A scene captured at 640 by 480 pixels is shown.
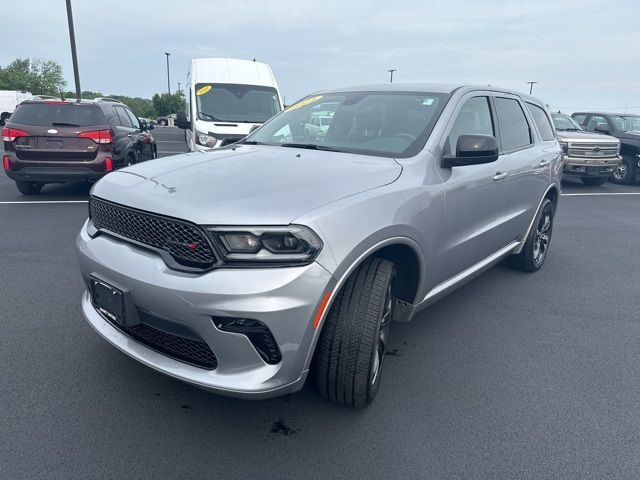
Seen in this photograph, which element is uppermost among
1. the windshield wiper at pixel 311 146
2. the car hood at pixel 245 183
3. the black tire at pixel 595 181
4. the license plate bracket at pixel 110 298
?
the windshield wiper at pixel 311 146

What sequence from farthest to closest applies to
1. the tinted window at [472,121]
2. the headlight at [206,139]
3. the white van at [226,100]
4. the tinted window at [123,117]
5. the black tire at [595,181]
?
1. the black tire at [595,181]
2. the white van at [226,100]
3. the headlight at [206,139]
4. the tinted window at [123,117]
5. the tinted window at [472,121]

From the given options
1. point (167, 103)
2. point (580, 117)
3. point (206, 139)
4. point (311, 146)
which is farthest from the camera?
point (167, 103)

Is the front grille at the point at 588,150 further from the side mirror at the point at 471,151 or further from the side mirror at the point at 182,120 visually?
the side mirror at the point at 471,151

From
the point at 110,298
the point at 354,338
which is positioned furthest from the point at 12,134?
the point at 354,338

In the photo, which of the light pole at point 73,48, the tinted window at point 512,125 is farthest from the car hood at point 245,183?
the light pole at point 73,48

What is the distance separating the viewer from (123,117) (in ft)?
30.6

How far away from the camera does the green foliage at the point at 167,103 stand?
60.1 meters

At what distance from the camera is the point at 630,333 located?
12.6 feet

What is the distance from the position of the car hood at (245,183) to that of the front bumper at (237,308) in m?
0.25

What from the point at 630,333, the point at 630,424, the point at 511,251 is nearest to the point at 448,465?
the point at 630,424

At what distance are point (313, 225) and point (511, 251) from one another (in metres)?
3.02

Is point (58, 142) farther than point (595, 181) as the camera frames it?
No

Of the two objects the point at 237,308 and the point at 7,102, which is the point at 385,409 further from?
the point at 7,102

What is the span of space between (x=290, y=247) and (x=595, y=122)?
14.5m
